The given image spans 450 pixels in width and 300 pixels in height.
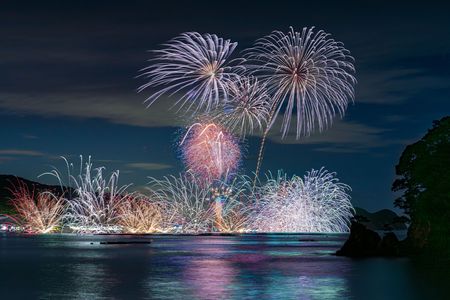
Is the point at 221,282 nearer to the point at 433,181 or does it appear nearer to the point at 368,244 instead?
the point at 433,181

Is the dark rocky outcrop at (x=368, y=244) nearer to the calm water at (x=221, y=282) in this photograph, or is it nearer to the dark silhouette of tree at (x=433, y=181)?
the dark silhouette of tree at (x=433, y=181)

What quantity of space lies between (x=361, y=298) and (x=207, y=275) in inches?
831

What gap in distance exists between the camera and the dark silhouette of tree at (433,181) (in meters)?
75.3

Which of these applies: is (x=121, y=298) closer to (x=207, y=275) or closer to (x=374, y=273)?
(x=207, y=275)

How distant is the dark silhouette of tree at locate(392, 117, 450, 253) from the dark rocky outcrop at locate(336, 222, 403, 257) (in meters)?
4.29

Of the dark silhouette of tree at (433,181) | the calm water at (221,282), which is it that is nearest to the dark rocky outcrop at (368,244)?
the dark silhouette of tree at (433,181)

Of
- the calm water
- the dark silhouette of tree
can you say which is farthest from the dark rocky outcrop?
the calm water

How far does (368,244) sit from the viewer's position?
9550 centimetres

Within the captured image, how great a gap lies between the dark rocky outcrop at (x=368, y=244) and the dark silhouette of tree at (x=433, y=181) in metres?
4.29

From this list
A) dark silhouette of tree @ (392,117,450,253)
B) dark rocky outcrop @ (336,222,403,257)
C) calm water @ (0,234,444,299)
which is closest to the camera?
calm water @ (0,234,444,299)

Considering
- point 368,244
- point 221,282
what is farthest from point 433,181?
point 221,282

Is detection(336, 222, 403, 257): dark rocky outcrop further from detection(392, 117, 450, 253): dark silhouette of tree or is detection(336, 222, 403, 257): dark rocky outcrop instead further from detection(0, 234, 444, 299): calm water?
detection(0, 234, 444, 299): calm water

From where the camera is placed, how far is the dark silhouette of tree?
7531cm

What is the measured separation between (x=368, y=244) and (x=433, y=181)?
21127mm
